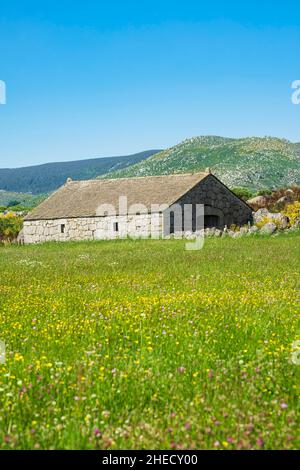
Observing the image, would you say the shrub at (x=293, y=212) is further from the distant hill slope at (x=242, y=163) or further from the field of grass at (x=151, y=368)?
the distant hill slope at (x=242, y=163)

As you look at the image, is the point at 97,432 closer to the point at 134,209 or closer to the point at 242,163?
the point at 134,209

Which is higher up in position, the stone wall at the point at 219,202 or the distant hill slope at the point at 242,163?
the distant hill slope at the point at 242,163

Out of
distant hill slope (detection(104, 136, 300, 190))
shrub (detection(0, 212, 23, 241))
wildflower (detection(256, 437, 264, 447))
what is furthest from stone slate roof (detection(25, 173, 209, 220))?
distant hill slope (detection(104, 136, 300, 190))

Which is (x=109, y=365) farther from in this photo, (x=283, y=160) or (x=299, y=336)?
(x=283, y=160)

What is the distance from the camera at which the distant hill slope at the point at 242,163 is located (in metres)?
115

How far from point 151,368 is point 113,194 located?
129 feet

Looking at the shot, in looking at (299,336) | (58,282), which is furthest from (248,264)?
(299,336)

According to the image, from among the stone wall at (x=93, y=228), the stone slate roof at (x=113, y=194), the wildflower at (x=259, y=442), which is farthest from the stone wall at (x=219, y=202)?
the wildflower at (x=259, y=442)

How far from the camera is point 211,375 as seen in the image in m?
5.76

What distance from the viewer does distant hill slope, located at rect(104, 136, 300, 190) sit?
376ft

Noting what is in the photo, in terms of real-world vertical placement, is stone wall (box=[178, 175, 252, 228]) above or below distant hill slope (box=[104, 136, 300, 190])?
below

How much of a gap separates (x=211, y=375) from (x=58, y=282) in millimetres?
9087

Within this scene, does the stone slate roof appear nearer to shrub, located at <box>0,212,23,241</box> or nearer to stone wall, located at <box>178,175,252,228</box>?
stone wall, located at <box>178,175,252,228</box>

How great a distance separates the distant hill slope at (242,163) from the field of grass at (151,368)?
10029 cm
